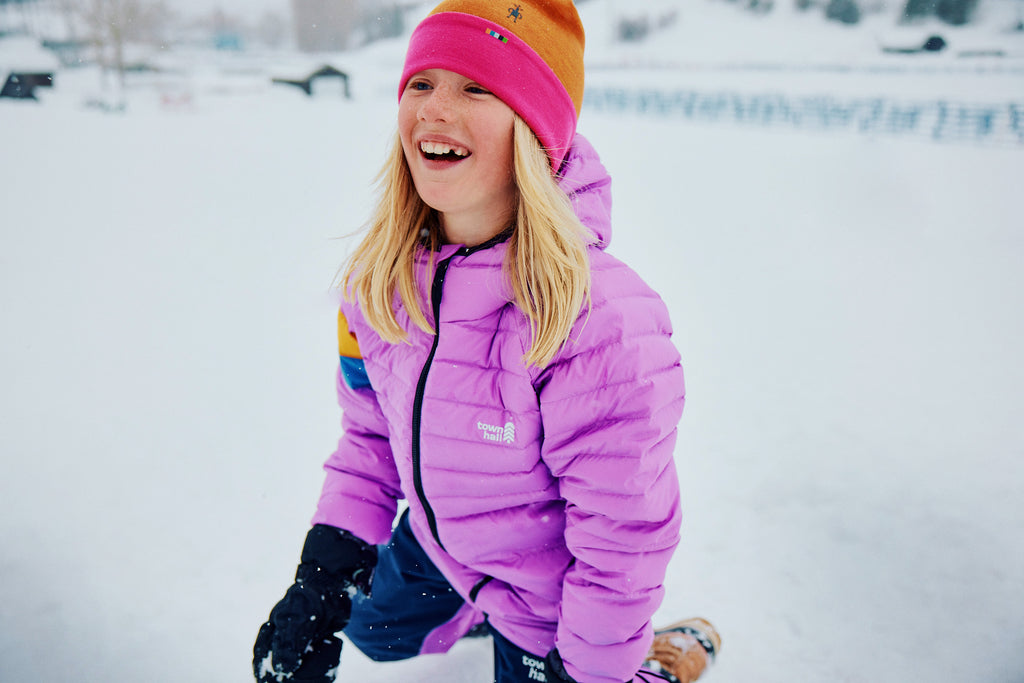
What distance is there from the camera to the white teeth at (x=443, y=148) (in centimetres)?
102

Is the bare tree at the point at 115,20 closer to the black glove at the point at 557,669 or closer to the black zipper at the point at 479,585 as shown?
the black zipper at the point at 479,585

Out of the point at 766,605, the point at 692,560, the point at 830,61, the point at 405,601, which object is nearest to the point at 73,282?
the point at 405,601

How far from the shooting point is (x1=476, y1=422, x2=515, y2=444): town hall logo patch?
1075 mm

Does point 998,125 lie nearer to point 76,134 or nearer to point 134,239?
point 134,239

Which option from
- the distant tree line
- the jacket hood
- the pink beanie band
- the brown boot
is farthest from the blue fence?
the pink beanie band

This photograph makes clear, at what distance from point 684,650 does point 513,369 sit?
101cm

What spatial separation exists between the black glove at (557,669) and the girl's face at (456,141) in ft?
3.09

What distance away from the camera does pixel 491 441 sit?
109cm

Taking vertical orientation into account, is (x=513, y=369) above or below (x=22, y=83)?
below

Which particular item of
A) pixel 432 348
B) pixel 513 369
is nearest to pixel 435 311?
pixel 432 348

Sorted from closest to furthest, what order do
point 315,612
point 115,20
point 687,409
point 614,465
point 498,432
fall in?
point 614,465 → point 498,432 → point 315,612 → point 687,409 → point 115,20

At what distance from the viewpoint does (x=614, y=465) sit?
98cm

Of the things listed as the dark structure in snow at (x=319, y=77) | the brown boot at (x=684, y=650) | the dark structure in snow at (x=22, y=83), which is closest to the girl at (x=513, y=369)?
the brown boot at (x=684, y=650)

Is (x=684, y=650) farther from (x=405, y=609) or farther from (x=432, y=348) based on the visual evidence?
(x=432, y=348)
